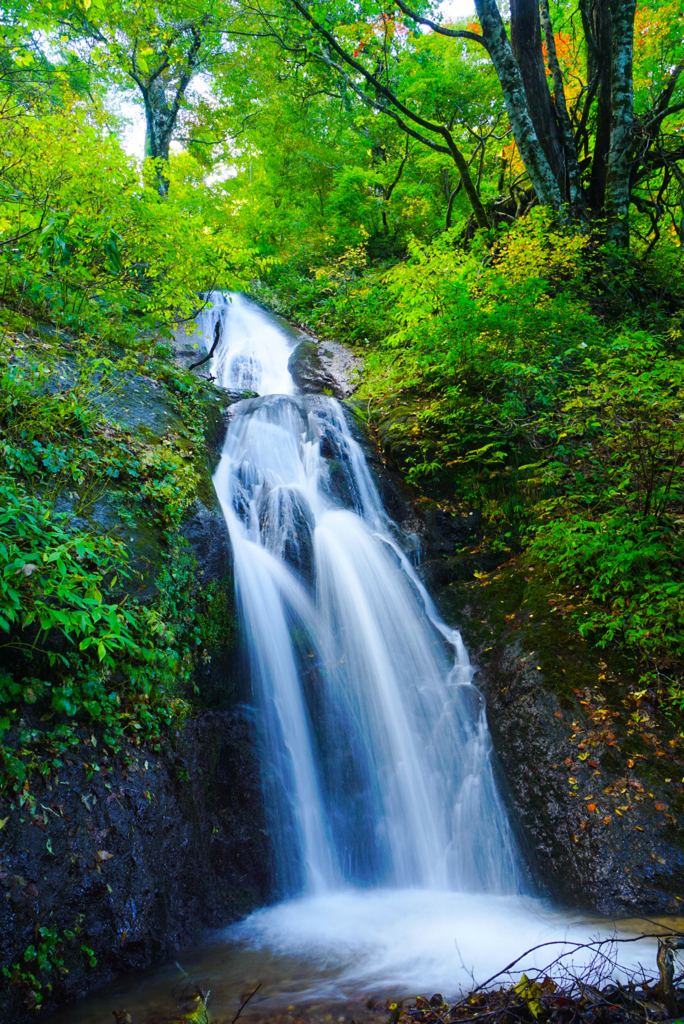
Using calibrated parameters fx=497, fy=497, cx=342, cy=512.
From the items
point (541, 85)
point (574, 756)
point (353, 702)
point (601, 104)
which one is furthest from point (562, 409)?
point (601, 104)

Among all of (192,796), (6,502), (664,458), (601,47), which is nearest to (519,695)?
(664,458)

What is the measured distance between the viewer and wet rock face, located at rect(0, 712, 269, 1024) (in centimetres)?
272

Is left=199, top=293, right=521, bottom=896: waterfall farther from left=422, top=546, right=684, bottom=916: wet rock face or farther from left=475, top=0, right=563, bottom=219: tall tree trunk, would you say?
left=475, top=0, right=563, bottom=219: tall tree trunk

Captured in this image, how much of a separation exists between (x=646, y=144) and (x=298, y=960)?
41.4 feet

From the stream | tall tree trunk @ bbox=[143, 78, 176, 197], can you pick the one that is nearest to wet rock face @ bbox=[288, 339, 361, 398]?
the stream

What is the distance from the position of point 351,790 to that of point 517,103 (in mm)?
11024

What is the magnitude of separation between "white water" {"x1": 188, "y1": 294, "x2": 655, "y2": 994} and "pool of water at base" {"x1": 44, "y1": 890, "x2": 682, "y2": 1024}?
2 cm

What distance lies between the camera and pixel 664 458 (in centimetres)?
474

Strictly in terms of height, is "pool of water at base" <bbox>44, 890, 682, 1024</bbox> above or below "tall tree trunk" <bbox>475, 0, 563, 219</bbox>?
below

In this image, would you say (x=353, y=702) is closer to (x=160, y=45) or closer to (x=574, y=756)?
(x=574, y=756)

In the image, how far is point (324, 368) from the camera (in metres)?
12.3

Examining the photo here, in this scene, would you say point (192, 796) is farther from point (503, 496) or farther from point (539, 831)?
point (503, 496)

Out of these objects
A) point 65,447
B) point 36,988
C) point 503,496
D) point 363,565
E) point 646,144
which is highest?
point 646,144

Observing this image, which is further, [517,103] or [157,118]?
[157,118]
